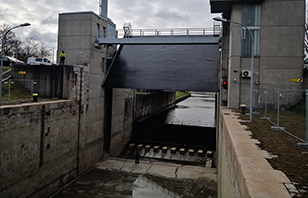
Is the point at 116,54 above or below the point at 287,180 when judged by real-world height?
above

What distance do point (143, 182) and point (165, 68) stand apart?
36.1 ft

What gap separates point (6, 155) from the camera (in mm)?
11805

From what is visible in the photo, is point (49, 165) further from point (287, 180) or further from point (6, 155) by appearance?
point (287, 180)

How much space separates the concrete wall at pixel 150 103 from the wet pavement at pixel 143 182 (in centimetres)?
1392

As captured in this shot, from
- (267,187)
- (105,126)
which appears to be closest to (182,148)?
(105,126)

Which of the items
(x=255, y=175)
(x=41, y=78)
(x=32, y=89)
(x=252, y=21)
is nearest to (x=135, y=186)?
(x=32, y=89)

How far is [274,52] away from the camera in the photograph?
17.3 metres

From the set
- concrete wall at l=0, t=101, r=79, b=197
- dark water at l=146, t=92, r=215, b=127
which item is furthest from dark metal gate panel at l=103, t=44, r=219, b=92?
dark water at l=146, t=92, r=215, b=127

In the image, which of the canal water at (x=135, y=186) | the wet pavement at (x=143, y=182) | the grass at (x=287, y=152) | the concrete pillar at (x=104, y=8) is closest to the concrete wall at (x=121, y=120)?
the wet pavement at (x=143, y=182)

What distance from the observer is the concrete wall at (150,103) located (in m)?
35.4

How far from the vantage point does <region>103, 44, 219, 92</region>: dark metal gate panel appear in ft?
70.2

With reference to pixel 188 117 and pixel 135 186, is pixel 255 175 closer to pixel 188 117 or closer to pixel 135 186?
pixel 135 186

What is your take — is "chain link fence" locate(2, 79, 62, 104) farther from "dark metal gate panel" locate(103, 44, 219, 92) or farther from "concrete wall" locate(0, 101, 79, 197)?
"dark metal gate panel" locate(103, 44, 219, 92)

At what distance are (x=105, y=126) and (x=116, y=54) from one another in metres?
7.73
